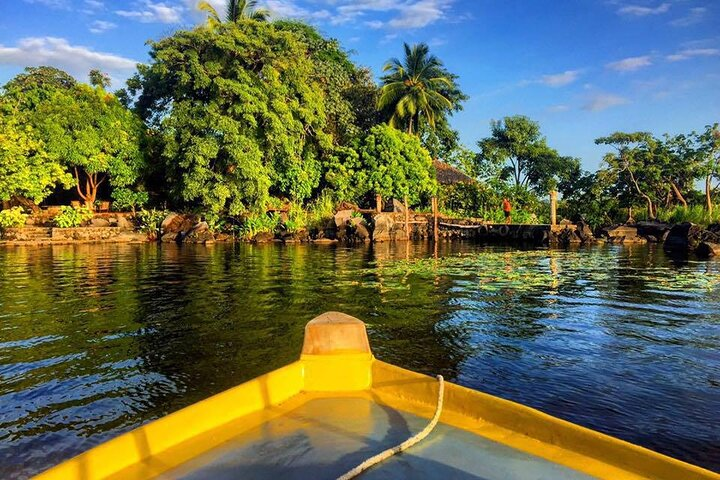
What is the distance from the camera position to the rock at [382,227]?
2832cm

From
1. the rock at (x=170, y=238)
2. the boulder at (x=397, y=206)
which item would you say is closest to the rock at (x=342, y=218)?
the boulder at (x=397, y=206)

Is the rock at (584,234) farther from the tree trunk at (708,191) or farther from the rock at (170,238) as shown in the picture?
the rock at (170,238)

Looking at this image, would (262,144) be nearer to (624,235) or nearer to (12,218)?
(12,218)

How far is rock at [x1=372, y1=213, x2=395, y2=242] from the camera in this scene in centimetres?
2832

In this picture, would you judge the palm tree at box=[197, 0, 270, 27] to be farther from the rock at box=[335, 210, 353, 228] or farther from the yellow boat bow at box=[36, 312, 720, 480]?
the yellow boat bow at box=[36, 312, 720, 480]

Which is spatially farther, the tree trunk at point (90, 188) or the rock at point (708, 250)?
the tree trunk at point (90, 188)

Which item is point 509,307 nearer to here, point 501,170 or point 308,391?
point 308,391

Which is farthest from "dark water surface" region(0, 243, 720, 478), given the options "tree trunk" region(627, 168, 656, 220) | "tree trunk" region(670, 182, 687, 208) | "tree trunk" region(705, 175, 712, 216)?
"tree trunk" region(670, 182, 687, 208)

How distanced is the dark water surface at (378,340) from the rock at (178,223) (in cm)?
1382

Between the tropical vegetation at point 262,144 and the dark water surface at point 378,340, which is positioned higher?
the tropical vegetation at point 262,144

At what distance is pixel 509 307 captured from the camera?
9.20 m

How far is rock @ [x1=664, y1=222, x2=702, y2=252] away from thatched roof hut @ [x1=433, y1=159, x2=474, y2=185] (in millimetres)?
13394

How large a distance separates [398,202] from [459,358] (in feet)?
87.3

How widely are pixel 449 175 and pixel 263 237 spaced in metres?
13.9
